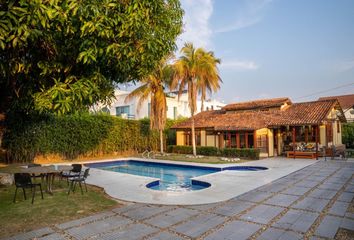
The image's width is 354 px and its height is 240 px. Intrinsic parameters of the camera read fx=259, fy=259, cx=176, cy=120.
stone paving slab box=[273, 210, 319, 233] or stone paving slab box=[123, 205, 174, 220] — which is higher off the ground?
stone paving slab box=[123, 205, 174, 220]

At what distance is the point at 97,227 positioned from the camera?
5637 mm

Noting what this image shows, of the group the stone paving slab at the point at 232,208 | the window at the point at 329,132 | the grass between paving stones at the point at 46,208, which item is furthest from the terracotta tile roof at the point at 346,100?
the grass between paving stones at the point at 46,208

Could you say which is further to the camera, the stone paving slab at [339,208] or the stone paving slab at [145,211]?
the stone paving slab at [339,208]

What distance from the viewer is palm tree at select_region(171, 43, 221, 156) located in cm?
1959

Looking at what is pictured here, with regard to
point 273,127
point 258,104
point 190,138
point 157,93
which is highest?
point 157,93

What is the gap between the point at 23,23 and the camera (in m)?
3.65

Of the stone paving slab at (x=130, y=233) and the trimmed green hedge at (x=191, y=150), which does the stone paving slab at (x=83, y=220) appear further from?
the trimmed green hedge at (x=191, y=150)

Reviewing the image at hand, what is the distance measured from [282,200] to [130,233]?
4.86 metres

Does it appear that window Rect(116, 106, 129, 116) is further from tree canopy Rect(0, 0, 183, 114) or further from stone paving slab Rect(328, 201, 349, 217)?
stone paving slab Rect(328, 201, 349, 217)

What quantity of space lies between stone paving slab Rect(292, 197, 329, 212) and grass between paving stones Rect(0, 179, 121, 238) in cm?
519

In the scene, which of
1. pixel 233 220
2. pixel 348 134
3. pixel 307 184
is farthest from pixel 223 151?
pixel 233 220

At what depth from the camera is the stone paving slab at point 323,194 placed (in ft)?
27.1

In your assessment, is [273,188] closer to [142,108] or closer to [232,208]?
[232,208]

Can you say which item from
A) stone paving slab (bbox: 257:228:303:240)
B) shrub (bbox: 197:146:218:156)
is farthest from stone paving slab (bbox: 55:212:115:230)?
shrub (bbox: 197:146:218:156)
